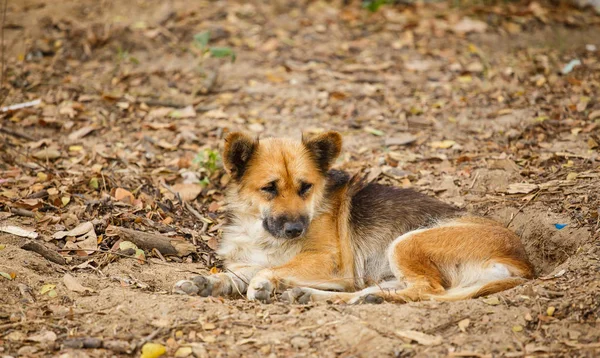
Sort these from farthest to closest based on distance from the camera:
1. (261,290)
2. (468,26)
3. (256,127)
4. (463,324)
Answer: (468,26)
(256,127)
(261,290)
(463,324)

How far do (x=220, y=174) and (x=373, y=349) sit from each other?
153 inches

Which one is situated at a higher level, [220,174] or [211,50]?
[211,50]

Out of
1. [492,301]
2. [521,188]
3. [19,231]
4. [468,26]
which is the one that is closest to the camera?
[492,301]

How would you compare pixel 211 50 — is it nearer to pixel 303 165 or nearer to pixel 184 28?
pixel 184 28

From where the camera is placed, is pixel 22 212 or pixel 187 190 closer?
pixel 22 212

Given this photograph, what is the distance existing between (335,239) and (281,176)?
0.84 metres

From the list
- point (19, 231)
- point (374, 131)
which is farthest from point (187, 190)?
point (374, 131)

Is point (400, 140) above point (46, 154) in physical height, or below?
below

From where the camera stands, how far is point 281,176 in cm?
583

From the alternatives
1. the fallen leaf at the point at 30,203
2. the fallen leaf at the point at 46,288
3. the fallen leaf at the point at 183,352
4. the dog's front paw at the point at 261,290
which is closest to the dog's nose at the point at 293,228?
the dog's front paw at the point at 261,290

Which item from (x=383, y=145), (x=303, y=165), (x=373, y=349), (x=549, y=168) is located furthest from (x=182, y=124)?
(x=373, y=349)

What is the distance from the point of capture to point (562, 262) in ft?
19.0

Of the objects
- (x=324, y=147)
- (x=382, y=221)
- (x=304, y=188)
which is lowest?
(x=382, y=221)

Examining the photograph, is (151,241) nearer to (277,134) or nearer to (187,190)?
(187,190)
